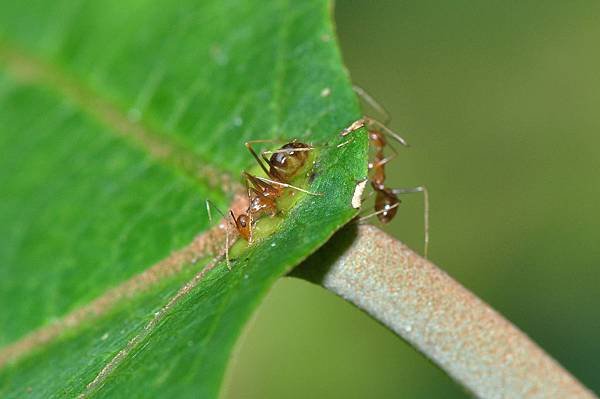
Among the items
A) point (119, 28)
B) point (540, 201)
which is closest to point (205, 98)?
point (119, 28)

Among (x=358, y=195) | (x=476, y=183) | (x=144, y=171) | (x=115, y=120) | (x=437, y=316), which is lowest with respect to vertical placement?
(x=437, y=316)

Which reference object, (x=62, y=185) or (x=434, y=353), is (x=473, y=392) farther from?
(x=62, y=185)

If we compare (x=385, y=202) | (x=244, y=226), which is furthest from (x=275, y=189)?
(x=385, y=202)

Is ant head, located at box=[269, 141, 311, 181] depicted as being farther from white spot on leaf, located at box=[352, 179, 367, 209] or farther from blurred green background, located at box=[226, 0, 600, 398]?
blurred green background, located at box=[226, 0, 600, 398]

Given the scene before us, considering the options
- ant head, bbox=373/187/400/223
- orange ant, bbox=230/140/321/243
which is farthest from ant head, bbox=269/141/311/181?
ant head, bbox=373/187/400/223

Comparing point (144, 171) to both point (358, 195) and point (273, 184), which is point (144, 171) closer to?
point (273, 184)

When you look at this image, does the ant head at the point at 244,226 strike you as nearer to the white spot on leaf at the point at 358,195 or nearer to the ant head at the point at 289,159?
the ant head at the point at 289,159
